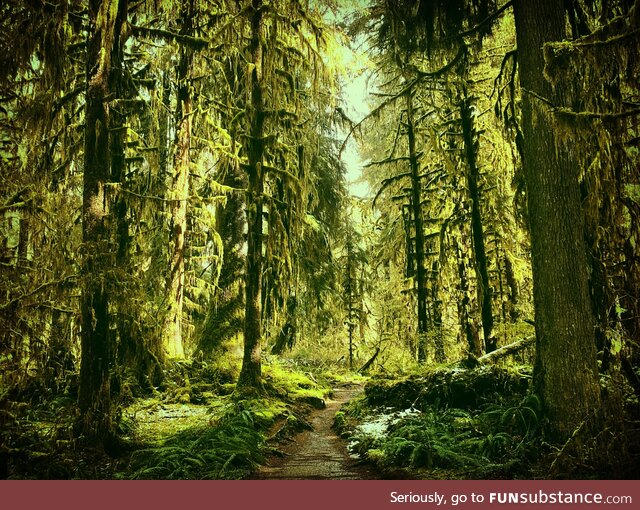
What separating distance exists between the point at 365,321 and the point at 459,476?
18359 millimetres

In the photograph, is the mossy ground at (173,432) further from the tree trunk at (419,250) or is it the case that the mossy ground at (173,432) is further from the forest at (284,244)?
the tree trunk at (419,250)

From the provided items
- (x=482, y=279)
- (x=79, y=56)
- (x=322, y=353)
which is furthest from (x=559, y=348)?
(x=322, y=353)

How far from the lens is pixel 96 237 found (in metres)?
5.77

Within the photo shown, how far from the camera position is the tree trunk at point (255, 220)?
9.48 meters

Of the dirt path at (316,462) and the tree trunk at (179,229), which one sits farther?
the tree trunk at (179,229)

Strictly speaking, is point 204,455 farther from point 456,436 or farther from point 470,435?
point 470,435

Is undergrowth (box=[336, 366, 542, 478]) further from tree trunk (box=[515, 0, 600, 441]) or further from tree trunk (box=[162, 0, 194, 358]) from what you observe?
tree trunk (box=[162, 0, 194, 358])

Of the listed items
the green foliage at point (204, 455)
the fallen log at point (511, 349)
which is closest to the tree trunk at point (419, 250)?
the fallen log at point (511, 349)

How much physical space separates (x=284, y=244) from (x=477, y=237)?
183 inches

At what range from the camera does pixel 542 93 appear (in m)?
5.03

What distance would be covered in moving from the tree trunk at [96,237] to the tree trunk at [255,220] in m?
3.80
